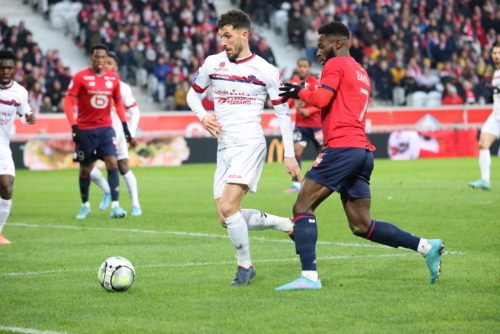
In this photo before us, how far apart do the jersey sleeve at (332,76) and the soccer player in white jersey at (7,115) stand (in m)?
4.39

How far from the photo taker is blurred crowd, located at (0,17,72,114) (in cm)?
2270

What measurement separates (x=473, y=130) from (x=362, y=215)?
68.3 ft

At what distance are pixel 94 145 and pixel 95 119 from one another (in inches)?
14.8

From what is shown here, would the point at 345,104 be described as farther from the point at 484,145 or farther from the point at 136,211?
the point at 484,145

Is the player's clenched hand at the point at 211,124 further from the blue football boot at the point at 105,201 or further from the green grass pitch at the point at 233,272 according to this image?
the blue football boot at the point at 105,201

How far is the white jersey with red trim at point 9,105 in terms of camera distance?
30.7 ft

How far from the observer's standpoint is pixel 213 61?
661cm

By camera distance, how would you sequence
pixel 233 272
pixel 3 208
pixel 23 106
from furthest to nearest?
pixel 23 106 → pixel 3 208 → pixel 233 272

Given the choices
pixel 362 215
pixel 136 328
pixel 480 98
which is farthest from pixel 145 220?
pixel 480 98

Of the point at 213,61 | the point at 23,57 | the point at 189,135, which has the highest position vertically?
the point at 213,61

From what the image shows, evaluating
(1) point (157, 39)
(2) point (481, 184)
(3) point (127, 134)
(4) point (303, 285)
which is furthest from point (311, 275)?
(1) point (157, 39)

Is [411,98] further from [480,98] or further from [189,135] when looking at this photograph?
[189,135]

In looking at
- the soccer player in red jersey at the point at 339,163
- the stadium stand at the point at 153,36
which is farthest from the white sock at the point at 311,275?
the stadium stand at the point at 153,36

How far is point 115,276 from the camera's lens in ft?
19.5
